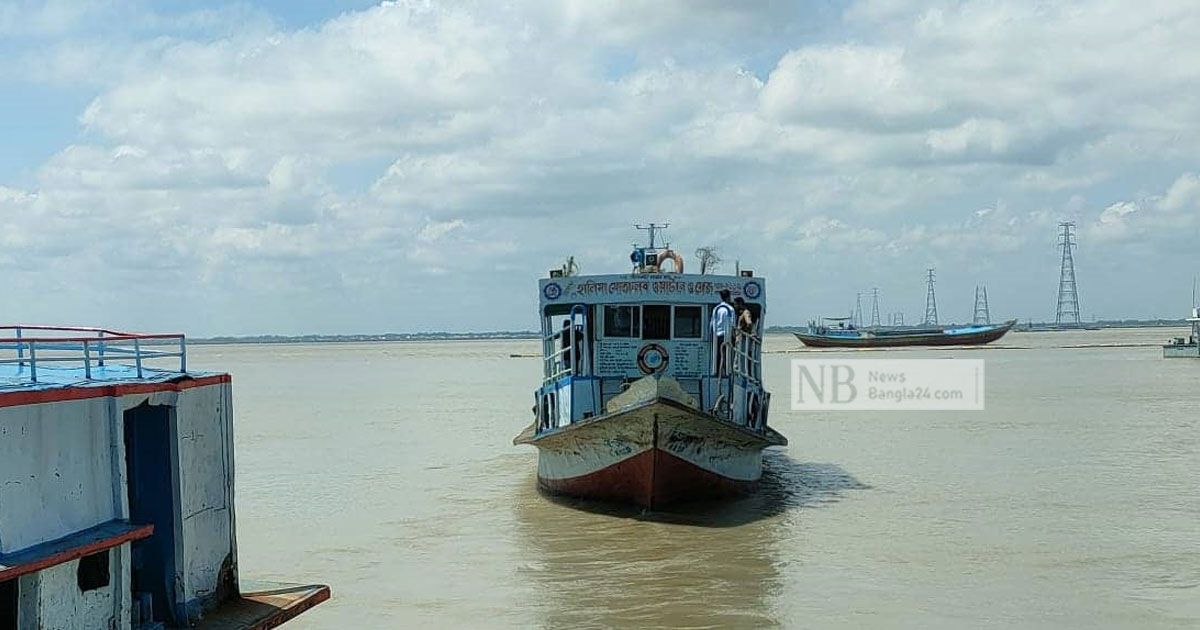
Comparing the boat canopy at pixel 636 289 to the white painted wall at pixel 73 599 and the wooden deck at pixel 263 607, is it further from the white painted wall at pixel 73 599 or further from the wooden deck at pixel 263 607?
the white painted wall at pixel 73 599

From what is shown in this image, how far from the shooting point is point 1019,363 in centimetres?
7000

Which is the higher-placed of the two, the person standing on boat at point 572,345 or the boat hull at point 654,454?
the person standing on boat at point 572,345

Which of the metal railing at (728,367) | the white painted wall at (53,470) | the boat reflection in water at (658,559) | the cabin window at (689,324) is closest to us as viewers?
the white painted wall at (53,470)

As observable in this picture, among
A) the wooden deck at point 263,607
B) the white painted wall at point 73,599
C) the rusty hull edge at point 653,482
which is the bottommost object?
the rusty hull edge at point 653,482

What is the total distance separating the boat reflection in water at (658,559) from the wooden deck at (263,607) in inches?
122

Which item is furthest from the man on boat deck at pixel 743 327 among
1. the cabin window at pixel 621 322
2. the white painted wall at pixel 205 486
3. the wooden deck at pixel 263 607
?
the white painted wall at pixel 205 486

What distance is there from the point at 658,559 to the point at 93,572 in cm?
817

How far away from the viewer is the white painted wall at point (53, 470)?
6.72 metres

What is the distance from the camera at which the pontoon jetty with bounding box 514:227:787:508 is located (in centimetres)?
1700

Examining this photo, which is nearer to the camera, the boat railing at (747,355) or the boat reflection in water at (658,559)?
the boat reflection in water at (658,559)

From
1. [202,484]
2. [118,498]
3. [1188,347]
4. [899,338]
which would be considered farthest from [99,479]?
[899,338]

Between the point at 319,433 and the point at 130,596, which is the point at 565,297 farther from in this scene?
the point at 319,433

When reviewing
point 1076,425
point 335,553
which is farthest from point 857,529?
point 1076,425

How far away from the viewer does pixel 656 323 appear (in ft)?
63.9
